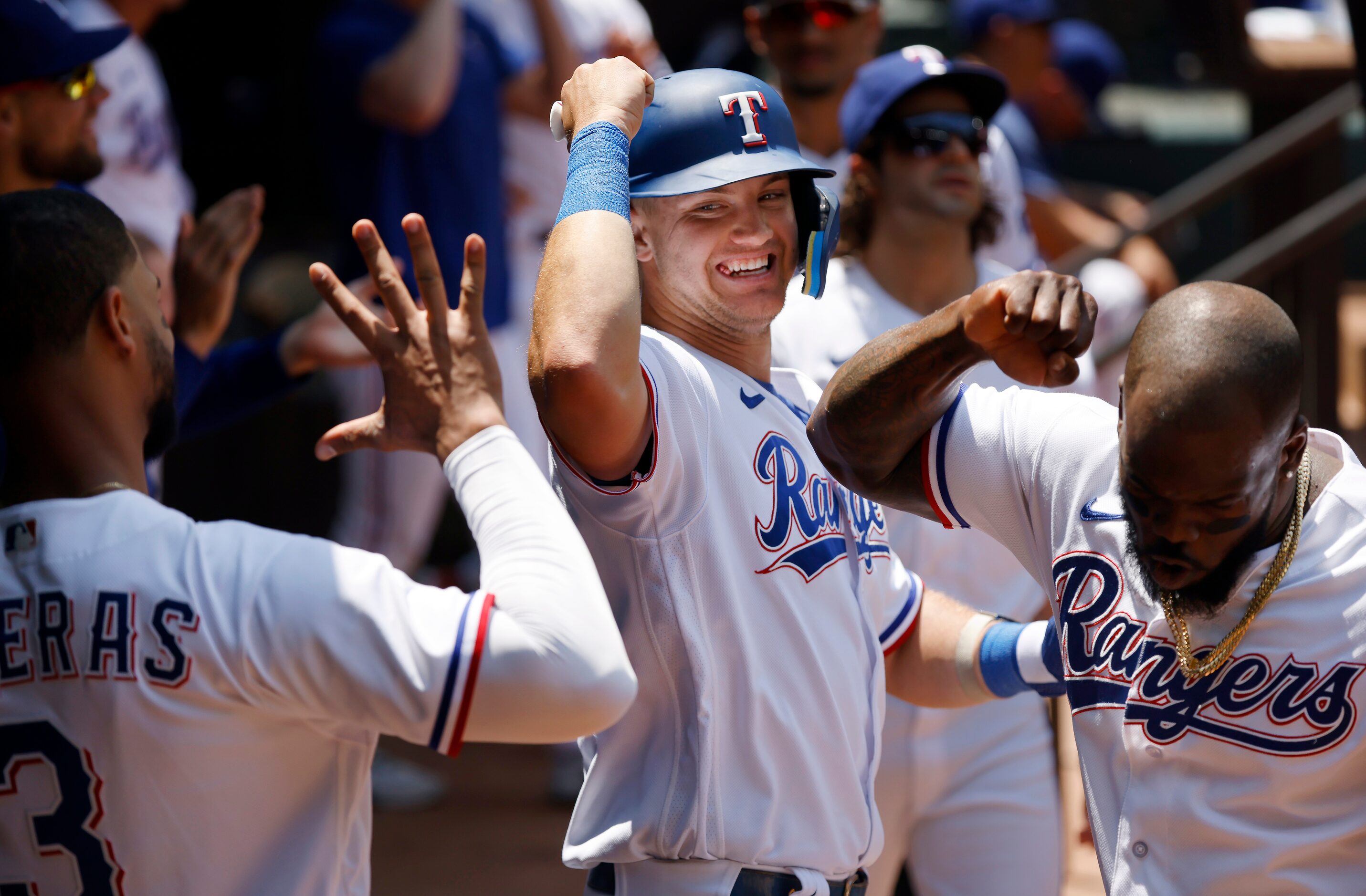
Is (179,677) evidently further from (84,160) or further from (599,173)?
(84,160)

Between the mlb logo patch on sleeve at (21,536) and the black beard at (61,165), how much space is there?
164 cm

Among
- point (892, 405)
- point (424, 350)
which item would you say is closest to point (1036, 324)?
point (892, 405)

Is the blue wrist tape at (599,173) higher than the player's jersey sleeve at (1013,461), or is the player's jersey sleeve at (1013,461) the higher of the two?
the blue wrist tape at (599,173)

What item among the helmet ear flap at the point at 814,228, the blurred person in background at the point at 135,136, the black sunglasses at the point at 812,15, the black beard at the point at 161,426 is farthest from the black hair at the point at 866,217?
the black beard at the point at 161,426

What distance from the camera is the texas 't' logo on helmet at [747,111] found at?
228 cm

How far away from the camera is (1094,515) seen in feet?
6.60

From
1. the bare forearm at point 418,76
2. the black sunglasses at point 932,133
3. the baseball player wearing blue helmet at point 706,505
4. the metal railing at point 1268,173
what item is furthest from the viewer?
the metal railing at point 1268,173

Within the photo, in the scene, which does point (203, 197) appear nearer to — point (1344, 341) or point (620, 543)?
point (1344, 341)

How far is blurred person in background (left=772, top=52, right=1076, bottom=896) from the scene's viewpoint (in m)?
3.02

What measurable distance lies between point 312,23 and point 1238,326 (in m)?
6.44

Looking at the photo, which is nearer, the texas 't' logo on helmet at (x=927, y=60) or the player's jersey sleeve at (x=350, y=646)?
the player's jersey sleeve at (x=350, y=646)

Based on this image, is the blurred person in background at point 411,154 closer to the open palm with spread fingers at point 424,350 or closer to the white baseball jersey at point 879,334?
the white baseball jersey at point 879,334

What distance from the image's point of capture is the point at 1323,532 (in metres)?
1.91

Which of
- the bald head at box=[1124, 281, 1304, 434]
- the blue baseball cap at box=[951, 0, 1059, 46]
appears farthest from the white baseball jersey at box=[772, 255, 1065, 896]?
the blue baseball cap at box=[951, 0, 1059, 46]
